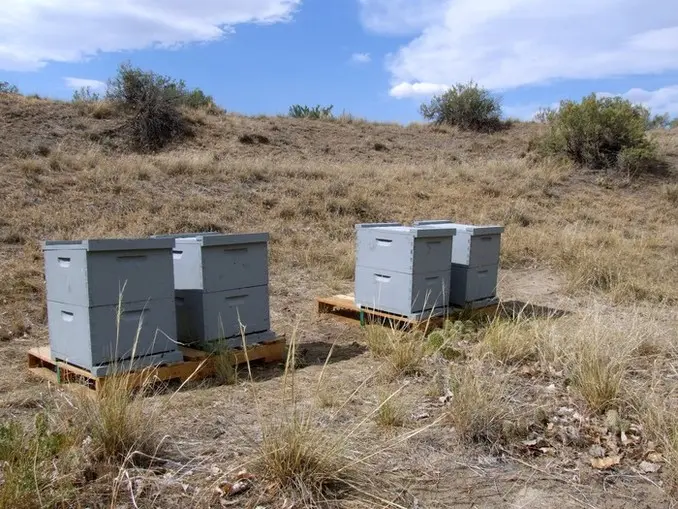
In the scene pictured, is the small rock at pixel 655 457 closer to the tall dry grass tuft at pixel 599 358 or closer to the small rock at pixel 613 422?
the small rock at pixel 613 422

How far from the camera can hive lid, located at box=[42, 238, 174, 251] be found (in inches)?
151

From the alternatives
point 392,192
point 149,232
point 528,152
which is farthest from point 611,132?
point 149,232

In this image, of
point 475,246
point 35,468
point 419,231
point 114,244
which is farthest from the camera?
point 475,246

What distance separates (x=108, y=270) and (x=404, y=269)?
2.77 meters

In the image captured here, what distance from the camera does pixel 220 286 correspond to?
4.68 m

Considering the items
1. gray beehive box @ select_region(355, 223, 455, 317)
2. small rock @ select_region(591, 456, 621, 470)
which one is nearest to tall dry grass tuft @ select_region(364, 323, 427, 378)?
gray beehive box @ select_region(355, 223, 455, 317)

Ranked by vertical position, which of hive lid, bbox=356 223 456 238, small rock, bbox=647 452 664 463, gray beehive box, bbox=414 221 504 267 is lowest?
small rock, bbox=647 452 664 463

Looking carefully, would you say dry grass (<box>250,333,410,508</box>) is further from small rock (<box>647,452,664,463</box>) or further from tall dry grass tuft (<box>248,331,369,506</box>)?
small rock (<box>647,452,664,463</box>)

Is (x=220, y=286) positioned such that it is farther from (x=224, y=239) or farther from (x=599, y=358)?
(x=599, y=358)

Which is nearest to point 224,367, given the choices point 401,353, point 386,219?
point 401,353

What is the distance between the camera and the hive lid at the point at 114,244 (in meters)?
3.83

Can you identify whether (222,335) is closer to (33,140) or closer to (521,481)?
(521,481)

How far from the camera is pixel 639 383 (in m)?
3.86

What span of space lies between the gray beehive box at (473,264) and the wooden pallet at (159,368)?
2.22 metres
